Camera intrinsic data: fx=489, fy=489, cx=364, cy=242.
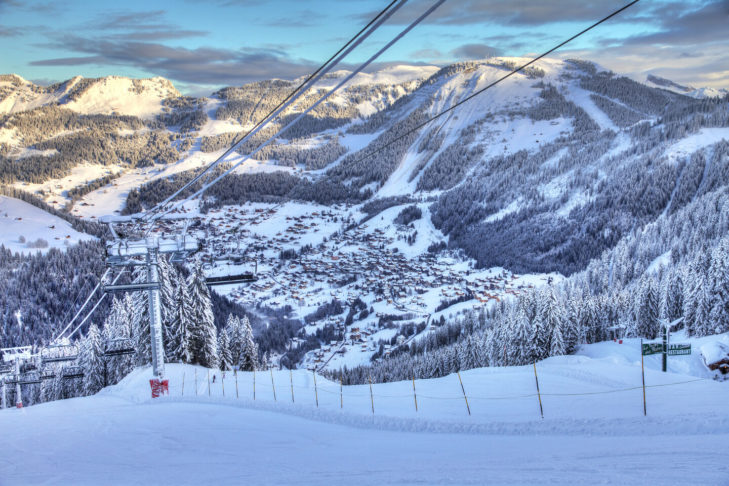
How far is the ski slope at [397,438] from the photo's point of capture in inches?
319

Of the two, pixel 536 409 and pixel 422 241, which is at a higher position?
pixel 422 241

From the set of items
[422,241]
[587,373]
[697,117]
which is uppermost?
[697,117]

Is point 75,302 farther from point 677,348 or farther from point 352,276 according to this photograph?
point 677,348

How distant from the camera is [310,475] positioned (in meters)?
8.45

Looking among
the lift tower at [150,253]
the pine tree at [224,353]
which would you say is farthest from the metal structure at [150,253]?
the pine tree at [224,353]

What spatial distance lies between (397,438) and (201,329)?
78.9 feet

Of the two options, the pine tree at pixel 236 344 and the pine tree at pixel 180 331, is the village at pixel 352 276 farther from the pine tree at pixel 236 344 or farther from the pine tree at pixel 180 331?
the pine tree at pixel 180 331

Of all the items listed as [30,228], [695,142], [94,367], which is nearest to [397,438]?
[94,367]

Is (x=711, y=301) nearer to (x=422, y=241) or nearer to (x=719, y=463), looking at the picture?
(x=719, y=463)

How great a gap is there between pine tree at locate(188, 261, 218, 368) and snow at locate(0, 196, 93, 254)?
405ft

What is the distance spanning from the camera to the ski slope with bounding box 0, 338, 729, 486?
810cm

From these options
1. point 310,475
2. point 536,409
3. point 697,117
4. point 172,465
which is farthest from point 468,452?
point 697,117

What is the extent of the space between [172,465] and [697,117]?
223 meters

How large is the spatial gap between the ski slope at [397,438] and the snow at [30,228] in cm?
14188
